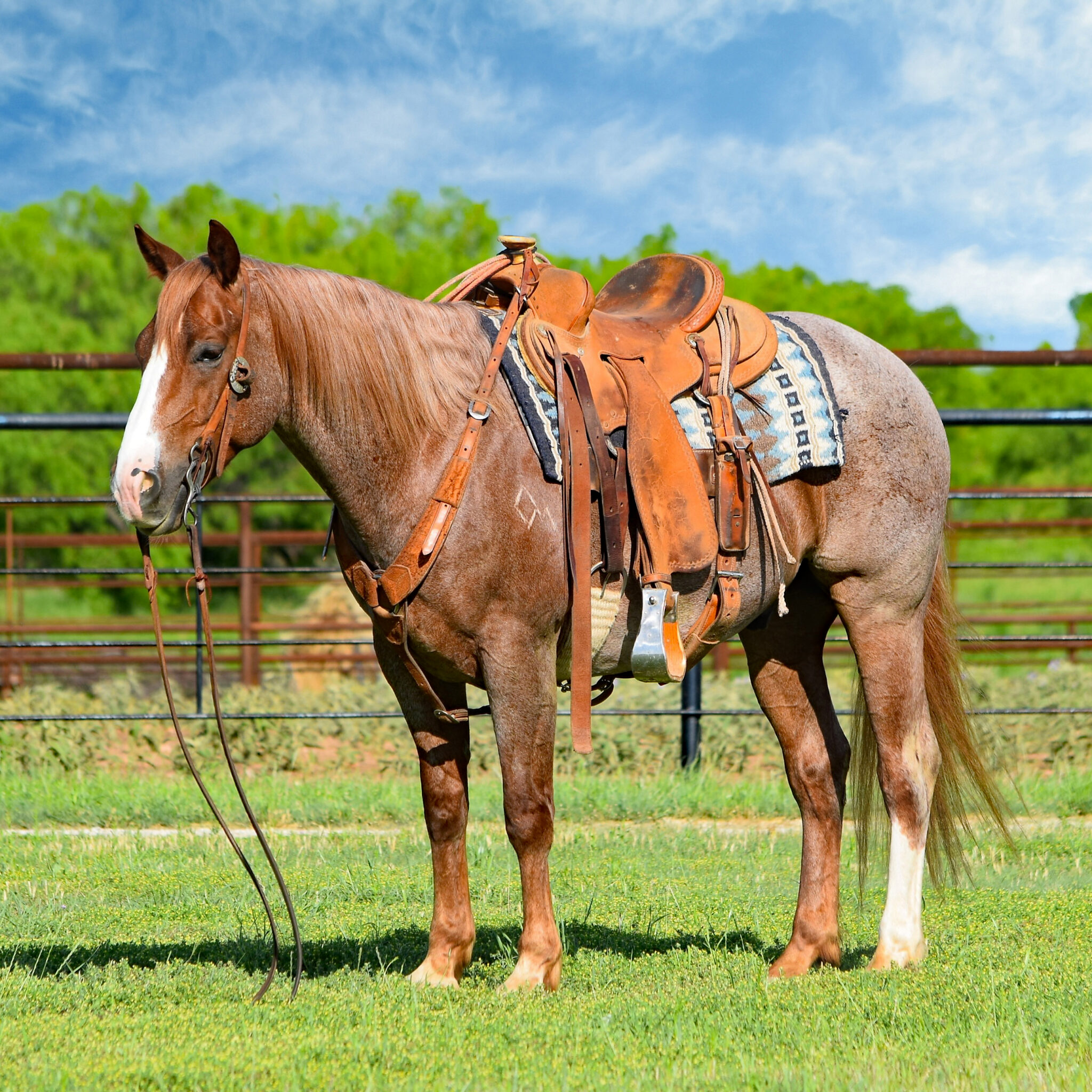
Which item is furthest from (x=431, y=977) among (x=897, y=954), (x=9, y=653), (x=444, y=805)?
(x=9, y=653)

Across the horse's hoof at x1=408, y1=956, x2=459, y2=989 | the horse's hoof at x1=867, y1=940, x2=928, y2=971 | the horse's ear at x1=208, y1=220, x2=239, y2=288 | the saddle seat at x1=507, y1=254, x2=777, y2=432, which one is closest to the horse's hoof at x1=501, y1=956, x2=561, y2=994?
the horse's hoof at x1=408, y1=956, x2=459, y2=989

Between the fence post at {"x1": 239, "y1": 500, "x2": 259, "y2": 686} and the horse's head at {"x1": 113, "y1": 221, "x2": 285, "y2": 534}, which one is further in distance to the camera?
the fence post at {"x1": 239, "y1": 500, "x2": 259, "y2": 686}

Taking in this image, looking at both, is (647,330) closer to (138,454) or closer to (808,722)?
(808,722)

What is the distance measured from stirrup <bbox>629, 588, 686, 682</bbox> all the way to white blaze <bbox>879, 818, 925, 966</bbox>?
0.79 metres

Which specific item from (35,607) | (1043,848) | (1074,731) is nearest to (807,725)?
(1043,848)

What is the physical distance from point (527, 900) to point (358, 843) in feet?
6.03

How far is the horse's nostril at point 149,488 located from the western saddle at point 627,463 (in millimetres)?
509

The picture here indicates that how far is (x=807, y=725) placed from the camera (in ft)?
10.7

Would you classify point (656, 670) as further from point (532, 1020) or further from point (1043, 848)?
point (1043, 848)

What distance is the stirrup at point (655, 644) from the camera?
2.73m

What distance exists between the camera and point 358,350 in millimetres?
2609

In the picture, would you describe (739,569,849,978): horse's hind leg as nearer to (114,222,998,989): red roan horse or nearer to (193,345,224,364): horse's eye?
(114,222,998,989): red roan horse

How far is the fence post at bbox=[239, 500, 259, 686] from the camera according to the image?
27.4 ft

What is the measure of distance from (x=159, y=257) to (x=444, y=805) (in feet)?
4.68
